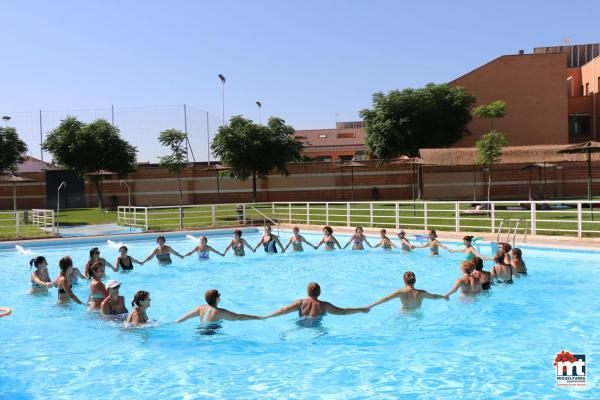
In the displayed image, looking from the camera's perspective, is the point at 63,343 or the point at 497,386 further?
→ the point at 63,343

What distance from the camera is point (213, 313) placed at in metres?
8.44

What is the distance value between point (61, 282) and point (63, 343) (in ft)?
7.25

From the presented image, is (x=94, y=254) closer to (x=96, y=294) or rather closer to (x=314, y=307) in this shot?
(x=96, y=294)

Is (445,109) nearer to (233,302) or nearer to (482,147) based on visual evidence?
(482,147)

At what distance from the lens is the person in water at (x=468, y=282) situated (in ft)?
32.6

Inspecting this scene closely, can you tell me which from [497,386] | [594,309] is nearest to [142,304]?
[497,386]

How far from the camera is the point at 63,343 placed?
864 centimetres

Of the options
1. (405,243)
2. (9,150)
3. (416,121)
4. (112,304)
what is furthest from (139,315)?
(9,150)

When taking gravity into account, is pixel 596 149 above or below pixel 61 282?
above

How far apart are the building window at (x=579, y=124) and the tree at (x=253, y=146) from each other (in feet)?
88.3

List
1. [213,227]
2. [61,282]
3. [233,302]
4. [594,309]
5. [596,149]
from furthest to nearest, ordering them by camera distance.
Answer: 1. [213,227]
2. [596,149]
3. [233,302]
4. [61,282]
5. [594,309]

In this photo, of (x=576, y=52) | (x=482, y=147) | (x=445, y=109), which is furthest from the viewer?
(x=576, y=52)

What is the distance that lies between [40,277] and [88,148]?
28054 mm

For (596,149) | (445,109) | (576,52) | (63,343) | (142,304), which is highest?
(576,52)
